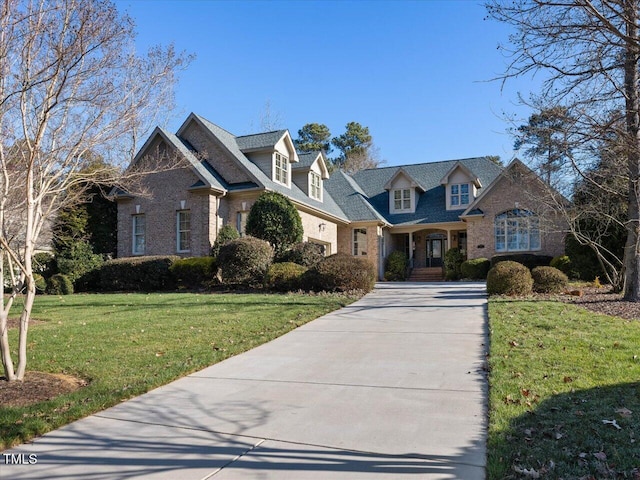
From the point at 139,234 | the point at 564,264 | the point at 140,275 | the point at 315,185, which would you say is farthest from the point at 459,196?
the point at 140,275

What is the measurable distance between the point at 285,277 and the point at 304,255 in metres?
1.84

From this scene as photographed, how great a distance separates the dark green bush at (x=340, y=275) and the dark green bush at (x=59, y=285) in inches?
404

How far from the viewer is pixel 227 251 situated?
1755 centimetres

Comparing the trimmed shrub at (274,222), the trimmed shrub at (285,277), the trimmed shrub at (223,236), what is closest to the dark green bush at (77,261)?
the trimmed shrub at (223,236)

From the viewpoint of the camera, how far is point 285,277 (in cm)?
1622

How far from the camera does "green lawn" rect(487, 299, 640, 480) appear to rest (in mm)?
3457

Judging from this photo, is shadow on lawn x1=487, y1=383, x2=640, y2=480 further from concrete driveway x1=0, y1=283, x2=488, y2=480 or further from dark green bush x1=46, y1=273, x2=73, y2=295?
dark green bush x1=46, y1=273, x2=73, y2=295

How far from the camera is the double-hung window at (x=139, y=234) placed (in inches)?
895

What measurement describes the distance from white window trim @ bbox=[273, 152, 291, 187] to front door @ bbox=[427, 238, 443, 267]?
35.6ft

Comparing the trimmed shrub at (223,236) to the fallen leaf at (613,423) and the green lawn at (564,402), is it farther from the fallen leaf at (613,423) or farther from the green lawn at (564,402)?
the fallen leaf at (613,423)

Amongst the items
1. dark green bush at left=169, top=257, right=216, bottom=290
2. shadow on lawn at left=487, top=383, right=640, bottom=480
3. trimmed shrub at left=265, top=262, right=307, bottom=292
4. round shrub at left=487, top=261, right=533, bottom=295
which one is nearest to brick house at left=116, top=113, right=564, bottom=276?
dark green bush at left=169, top=257, right=216, bottom=290

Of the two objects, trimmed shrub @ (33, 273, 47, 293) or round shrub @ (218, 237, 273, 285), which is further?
trimmed shrub @ (33, 273, 47, 293)

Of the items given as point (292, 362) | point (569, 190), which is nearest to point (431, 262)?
point (569, 190)

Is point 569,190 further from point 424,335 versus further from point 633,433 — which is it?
point 633,433
